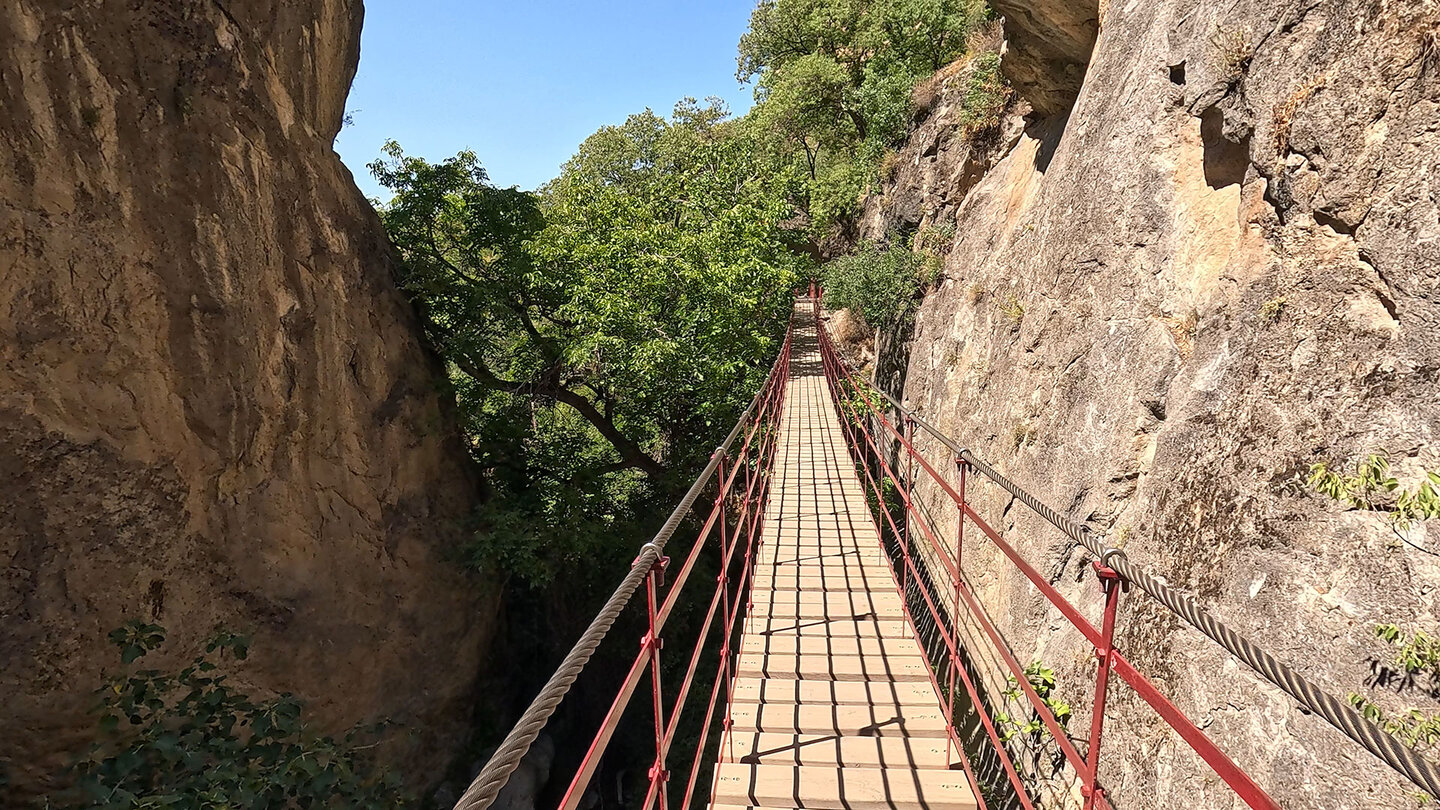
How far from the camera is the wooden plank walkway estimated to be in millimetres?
2777

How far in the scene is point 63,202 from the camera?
179 inches

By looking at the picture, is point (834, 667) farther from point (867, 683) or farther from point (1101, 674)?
point (1101, 674)

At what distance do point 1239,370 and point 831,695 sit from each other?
2.60 m

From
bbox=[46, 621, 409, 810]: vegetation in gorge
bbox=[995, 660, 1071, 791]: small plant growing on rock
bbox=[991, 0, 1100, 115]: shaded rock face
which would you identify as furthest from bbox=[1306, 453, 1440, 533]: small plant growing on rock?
bbox=[991, 0, 1100, 115]: shaded rock face

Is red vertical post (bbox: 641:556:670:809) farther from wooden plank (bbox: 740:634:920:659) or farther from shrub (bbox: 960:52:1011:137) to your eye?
shrub (bbox: 960:52:1011:137)

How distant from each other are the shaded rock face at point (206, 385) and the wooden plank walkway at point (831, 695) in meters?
4.61

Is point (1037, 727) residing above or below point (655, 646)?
below

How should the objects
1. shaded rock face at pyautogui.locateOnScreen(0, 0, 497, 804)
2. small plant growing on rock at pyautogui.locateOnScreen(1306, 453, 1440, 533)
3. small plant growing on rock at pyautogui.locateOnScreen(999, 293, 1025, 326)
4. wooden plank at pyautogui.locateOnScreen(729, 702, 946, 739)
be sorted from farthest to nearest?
small plant growing on rock at pyautogui.locateOnScreen(999, 293, 1025, 326) < shaded rock face at pyautogui.locateOnScreen(0, 0, 497, 804) < wooden plank at pyautogui.locateOnScreen(729, 702, 946, 739) < small plant growing on rock at pyautogui.locateOnScreen(1306, 453, 1440, 533)

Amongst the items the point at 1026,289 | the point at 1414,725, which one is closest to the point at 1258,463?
the point at 1414,725

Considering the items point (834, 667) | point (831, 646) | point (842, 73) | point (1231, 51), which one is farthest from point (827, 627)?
point (842, 73)

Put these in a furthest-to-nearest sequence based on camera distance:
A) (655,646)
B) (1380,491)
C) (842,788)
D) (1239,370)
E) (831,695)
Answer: (831,695) < (1239,370) < (842,788) < (1380,491) < (655,646)

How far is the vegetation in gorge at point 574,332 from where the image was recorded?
8.60 m

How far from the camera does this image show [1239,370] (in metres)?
3.15

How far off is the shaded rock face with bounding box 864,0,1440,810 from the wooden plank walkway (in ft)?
3.18
